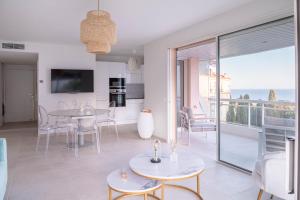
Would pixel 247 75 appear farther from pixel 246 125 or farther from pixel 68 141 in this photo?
pixel 68 141

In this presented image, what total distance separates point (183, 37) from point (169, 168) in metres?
3.03

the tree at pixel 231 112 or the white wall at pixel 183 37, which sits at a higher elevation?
the white wall at pixel 183 37

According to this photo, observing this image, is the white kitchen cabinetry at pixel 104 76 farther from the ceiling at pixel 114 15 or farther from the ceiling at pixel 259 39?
the ceiling at pixel 259 39

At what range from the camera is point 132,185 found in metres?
2.04

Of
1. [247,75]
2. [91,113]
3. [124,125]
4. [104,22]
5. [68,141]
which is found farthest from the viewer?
[124,125]

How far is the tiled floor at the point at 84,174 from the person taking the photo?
2.54 metres

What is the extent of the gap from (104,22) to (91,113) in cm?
209

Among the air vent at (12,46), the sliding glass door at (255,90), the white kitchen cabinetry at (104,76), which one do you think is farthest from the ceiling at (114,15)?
the white kitchen cabinetry at (104,76)

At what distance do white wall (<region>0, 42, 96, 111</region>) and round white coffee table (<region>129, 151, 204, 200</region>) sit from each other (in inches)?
171

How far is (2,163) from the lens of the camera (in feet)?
7.25

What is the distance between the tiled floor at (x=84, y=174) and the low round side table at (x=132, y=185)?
17.8 inches

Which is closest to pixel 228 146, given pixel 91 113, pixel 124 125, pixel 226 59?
pixel 226 59

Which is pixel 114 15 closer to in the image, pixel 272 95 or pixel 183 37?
pixel 183 37

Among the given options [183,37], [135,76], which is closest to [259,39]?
[183,37]
